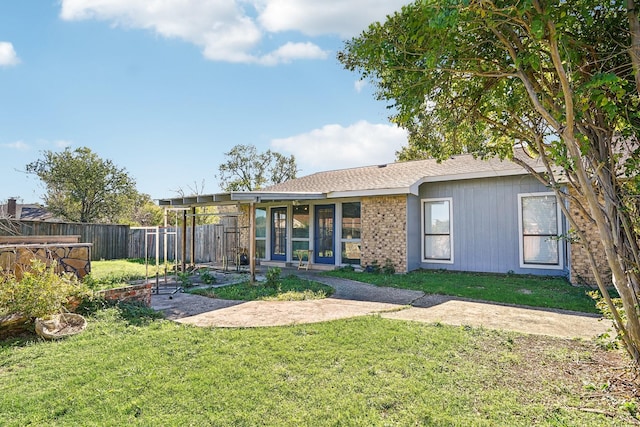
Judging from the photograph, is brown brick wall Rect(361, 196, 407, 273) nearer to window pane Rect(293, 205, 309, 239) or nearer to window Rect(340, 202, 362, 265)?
window Rect(340, 202, 362, 265)

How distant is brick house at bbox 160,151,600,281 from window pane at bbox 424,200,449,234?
0.03 metres

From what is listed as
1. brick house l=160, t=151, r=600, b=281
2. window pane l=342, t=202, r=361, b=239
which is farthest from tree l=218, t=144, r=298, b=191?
window pane l=342, t=202, r=361, b=239

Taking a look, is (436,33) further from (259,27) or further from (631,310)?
(259,27)

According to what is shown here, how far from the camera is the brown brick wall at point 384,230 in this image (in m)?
10.0

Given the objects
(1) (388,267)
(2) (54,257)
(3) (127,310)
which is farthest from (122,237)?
(1) (388,267)

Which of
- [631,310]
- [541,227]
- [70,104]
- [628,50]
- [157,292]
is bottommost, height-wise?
[157,292]

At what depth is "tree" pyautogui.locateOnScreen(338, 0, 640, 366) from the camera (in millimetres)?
2439

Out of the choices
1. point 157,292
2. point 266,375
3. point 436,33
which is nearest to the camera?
point 436,33

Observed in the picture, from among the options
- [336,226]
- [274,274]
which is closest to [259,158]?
[336,226]

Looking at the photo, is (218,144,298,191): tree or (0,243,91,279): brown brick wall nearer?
(0,243,91,279): brown brick wall

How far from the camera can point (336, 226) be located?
450 inches

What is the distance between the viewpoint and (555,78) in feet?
10.2

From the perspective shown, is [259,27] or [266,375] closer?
[266,375]

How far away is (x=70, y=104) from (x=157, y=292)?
1046 centimetres
